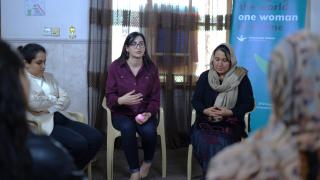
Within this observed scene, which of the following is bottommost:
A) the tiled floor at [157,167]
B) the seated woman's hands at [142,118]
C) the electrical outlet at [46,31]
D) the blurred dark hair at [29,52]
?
the tiled floor at [157,167]

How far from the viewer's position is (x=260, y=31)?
4016 mm

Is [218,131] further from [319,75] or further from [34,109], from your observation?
[319,75]

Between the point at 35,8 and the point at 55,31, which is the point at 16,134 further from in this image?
the point at 35,8

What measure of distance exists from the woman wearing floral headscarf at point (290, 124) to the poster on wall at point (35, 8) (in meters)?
3.46

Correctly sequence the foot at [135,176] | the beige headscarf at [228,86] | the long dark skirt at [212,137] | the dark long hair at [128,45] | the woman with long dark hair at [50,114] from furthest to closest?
the dark long hair at [128,45] → the foot at [135,176] → the beige headscarf at [228,86] → the long dark skirt at [212,137] → the woman with long dark hair at [50,114]

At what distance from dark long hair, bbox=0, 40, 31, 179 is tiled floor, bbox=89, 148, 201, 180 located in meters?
2.41

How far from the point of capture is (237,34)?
13.4 feet

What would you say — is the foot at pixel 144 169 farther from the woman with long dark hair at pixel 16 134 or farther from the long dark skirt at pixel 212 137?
the woman with long dark hair at pixel 16 134

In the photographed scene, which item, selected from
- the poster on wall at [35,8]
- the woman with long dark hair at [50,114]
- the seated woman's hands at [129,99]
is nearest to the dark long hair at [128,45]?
the seated woman's hands at [129,99]

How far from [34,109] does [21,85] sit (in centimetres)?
177

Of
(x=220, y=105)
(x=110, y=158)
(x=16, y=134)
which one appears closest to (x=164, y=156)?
(x=110, y=158)

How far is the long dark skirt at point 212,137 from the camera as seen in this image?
3010 millimetres

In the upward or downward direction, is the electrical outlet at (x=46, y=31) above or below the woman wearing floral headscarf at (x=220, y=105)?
above

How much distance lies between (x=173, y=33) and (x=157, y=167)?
4.31 ft
